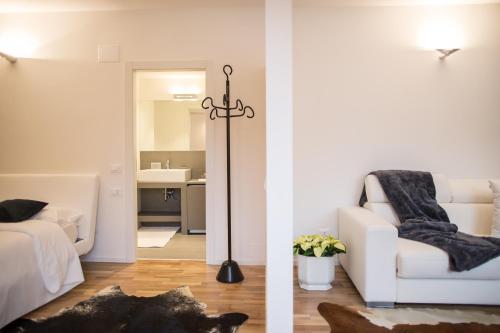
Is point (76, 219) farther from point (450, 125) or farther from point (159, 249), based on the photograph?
point (450, 125)

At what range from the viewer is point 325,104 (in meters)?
3.33

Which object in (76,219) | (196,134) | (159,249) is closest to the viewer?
(76,219)

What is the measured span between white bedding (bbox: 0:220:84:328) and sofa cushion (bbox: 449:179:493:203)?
11.3ft

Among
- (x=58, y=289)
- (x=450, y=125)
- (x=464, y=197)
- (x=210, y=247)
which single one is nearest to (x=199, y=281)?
(x=210, y=247)

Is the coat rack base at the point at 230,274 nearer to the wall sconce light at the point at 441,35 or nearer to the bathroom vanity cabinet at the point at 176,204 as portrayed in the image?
the bathroom vanity cabinet at the point at 176,204

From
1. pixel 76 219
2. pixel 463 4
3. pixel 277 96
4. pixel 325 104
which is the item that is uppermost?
pixel 463 4

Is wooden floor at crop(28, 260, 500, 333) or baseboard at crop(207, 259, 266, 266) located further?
baseboard at crop(207, 259, 266, 266)

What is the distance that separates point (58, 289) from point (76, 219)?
0.84 m

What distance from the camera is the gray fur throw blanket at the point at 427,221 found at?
2.24 meters

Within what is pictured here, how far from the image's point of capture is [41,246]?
97.3 inches

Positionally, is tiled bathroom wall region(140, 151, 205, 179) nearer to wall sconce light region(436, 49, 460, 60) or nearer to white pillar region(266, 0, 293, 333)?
wall sconce light region(436, 49, 460, 60)

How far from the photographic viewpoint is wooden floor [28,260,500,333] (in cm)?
231

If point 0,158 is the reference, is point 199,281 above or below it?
below

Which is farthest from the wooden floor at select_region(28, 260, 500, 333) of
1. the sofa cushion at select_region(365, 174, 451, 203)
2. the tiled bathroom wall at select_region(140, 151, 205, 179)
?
the tiled bathroom wall at select_region(140, 151, 205, 179)
